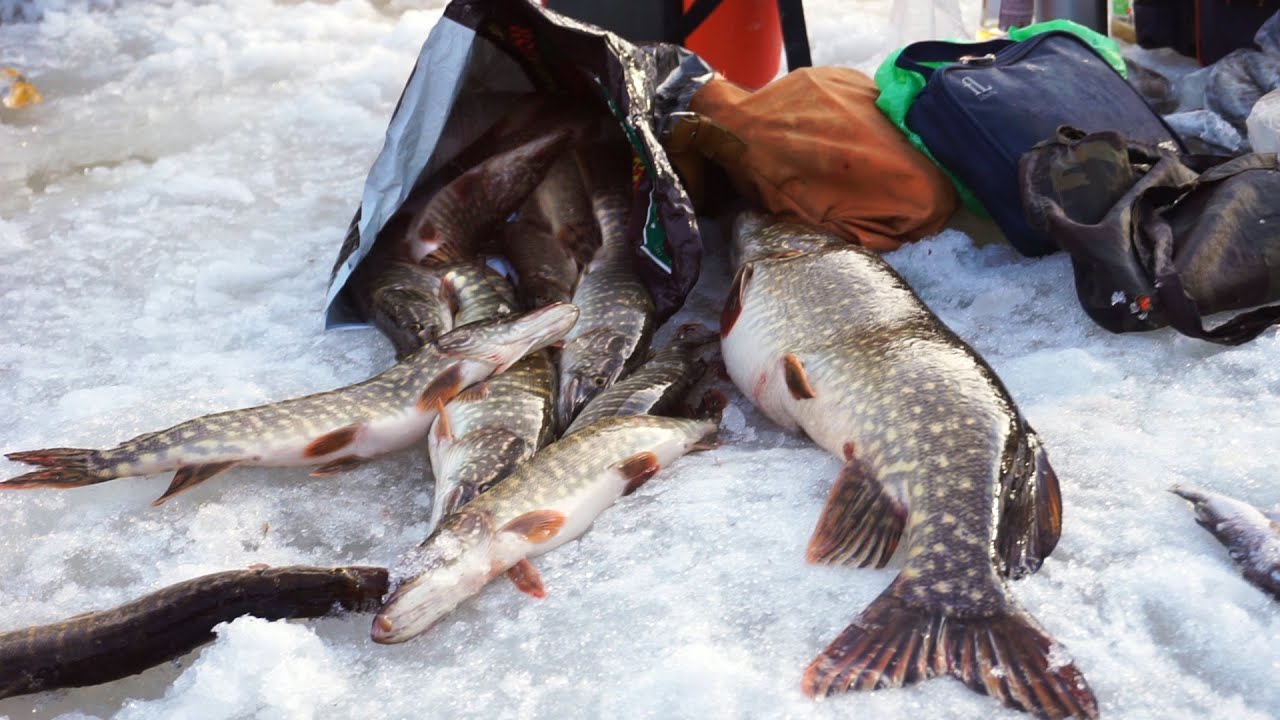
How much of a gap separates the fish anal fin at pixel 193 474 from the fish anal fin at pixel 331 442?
0.19m

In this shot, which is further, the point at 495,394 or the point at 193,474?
the point at 495,394

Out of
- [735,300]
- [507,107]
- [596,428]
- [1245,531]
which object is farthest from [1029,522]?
[507,107]

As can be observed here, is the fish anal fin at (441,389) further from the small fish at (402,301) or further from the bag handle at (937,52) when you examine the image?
the bag handle at (937,52)

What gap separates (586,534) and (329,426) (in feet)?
2.47

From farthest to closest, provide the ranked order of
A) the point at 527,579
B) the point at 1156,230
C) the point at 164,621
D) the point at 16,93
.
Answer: the point at 16,93 < the point at 1156,230 < the point at 527,579 < the point at 164,621

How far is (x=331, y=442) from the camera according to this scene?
2758mm

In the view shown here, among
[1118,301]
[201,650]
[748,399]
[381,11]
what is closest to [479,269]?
[748,399]

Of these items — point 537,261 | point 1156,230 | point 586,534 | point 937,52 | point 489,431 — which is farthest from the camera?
point 937,52

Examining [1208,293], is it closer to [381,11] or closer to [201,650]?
[201,650]

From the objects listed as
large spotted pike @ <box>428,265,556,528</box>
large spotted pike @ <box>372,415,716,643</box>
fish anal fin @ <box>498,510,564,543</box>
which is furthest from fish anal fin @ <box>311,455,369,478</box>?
fish anal fin @ <box>498,510,564,543</box>

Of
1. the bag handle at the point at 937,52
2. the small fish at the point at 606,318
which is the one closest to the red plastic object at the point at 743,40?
the bag handle at the point at 937,52

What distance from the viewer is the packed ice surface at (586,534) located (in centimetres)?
203

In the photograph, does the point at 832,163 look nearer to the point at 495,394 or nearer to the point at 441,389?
the point at 495,394

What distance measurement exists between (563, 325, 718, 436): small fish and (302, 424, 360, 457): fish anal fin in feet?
1.82
